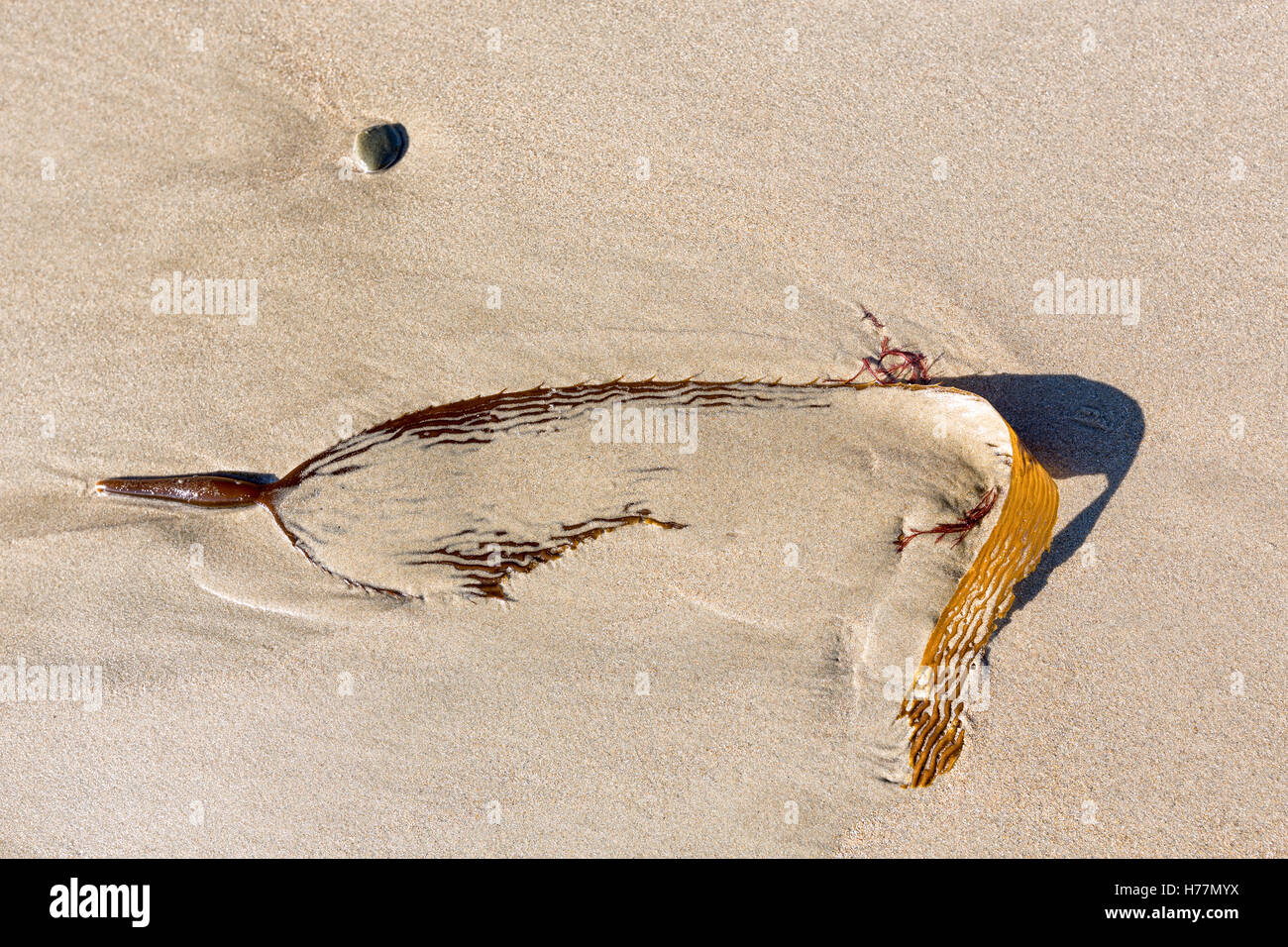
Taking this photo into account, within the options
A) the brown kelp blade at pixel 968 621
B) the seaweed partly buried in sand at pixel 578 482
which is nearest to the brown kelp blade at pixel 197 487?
the seaweed partly buried in sand at pixel 578 482

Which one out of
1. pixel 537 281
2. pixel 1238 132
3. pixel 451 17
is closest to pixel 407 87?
pixel 451 17

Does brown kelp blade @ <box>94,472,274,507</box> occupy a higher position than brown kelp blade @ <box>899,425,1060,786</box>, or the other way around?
brown kelp blade @ <box>94,472,274,507</box>

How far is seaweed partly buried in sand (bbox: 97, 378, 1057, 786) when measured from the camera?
283 centimetres

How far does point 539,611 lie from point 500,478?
0.59 m

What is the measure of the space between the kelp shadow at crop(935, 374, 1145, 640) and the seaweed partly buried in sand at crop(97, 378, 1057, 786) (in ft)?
0.64

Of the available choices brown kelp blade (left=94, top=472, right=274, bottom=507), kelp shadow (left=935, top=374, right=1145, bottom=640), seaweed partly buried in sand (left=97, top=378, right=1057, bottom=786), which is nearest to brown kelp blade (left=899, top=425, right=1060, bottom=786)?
seaweed partly buried in sand (left=97, top=378, right=1057, bottom=786)

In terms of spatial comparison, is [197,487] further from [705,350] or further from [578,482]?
[705,350]

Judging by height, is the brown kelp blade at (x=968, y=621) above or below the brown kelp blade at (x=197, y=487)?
below

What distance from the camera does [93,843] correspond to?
3.00 metres

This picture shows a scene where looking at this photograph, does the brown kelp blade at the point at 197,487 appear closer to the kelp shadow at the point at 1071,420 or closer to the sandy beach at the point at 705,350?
the sandy beach at the point at 705,350

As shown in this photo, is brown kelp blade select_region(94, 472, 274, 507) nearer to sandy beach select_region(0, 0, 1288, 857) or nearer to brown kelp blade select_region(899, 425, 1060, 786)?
sandy beach select_region(0, 0, 1288, 857)

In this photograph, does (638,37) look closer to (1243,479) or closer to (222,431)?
(222,431)

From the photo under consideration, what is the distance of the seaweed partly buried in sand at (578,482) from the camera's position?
2832 millimetres

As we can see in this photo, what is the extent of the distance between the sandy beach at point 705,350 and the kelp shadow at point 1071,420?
21 mm
